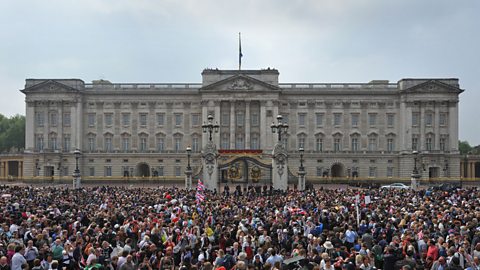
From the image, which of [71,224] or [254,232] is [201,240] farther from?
[71,224]

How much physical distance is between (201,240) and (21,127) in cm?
11169

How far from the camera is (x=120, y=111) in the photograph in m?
83.8

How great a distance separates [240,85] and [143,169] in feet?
72.0

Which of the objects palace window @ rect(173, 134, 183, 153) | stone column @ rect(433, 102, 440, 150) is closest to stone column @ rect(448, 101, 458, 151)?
stone column @ rect(433, 102, 440, 150)

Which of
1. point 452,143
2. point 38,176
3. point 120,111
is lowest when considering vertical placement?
point 38,176

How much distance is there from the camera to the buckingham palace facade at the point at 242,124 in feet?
267

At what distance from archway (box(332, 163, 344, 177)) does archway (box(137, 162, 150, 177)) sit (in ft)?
103

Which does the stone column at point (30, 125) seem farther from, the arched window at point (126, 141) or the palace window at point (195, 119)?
the palace window at point (195, 119)

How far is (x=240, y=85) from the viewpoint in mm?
81438

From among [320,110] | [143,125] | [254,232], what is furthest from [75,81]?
[254,232]

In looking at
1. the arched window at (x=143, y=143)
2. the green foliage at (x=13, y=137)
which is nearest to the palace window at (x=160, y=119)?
the arched window at (x=143, y=143)

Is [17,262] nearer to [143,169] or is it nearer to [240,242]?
[240,242]

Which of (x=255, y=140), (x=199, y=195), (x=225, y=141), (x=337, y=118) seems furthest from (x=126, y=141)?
(x=199, y=195)

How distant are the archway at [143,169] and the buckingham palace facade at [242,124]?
330 millimetres
